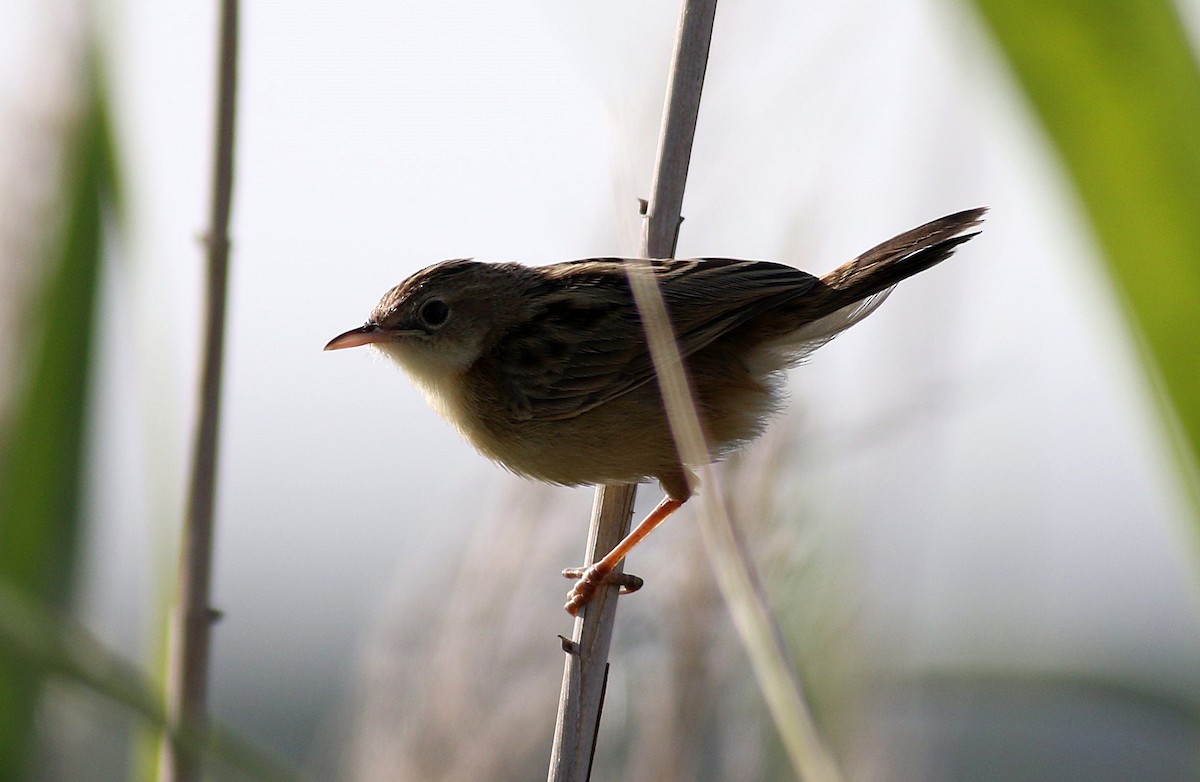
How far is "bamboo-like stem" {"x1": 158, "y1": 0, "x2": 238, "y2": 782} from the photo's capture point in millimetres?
1838

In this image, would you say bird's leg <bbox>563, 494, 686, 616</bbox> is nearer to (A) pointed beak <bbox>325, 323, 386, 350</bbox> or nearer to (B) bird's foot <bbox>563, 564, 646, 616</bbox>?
(B) bird's foot <bbox>563, 564, 646, 616</bbox>

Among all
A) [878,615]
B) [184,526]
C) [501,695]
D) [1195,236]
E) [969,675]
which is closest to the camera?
[1195,236]

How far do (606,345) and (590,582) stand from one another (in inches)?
29.2

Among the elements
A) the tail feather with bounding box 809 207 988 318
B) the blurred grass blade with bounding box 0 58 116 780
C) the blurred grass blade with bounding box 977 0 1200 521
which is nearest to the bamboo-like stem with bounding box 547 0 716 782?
the tail feather with bounding box 809 207 988 318

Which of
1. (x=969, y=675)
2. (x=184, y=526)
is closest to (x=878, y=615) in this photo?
(x=969, y=675)

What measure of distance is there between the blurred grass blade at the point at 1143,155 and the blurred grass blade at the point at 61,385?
155 cm

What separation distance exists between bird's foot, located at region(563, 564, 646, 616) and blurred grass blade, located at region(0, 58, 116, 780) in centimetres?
116

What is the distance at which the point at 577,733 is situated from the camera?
2170 millimetres

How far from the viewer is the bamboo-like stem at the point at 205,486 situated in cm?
184

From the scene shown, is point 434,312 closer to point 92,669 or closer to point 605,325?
point 605,325

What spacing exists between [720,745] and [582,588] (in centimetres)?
74

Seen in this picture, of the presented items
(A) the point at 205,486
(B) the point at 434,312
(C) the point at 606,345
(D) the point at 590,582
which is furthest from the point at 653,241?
(A) the point at 205,486

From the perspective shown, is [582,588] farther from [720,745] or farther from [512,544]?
[720,745]

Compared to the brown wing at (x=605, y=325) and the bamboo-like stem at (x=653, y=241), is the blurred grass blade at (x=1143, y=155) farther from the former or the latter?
the brown wing at (x=605, y=325)
